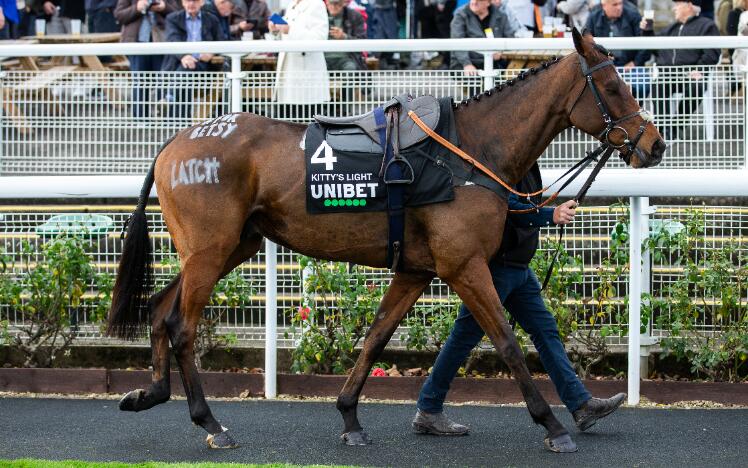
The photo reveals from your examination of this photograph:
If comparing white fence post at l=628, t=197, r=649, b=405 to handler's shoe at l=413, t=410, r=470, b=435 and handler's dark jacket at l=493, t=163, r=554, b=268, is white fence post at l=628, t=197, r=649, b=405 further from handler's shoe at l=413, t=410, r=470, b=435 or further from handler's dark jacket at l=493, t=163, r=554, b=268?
handler's shoe at l=413, t=410, r=470, b=435

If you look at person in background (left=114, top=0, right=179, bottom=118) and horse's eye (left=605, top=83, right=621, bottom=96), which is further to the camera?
person in background (left=114, top=0, right=179, bottom=118)

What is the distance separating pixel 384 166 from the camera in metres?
5.87

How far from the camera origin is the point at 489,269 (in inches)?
241

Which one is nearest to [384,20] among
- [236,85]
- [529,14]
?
[529,14]

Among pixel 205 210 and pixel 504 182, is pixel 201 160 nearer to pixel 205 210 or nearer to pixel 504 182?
pixel 205 210

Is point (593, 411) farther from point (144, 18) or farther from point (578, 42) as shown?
point (144, 18)

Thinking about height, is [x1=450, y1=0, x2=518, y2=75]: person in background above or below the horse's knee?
above

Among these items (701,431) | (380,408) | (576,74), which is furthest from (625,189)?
(380,408)

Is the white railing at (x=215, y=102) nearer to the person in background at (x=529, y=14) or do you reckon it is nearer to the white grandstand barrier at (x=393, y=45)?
the white grandstand barrier at (x=393, y=45)

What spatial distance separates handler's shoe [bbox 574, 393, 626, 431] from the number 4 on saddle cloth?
129cm

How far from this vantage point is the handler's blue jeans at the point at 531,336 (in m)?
6.18

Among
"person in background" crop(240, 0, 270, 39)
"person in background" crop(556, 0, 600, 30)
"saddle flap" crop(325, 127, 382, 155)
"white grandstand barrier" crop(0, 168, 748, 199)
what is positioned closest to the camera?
"saddle flap" crop(325, 127, 382, 155)

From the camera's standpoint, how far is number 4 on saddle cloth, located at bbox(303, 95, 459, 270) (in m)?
5.84

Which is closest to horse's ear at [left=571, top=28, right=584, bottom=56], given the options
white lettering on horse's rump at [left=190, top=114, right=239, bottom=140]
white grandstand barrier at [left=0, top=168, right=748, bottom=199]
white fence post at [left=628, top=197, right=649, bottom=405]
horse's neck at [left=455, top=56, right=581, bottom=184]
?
horse's neck at [left=455, top=56, right=581, bottom=184]
